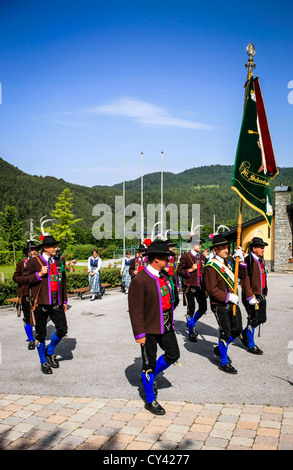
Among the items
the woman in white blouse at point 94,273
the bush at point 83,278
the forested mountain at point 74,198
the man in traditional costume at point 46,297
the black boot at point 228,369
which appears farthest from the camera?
the forested mountain at point 74,198

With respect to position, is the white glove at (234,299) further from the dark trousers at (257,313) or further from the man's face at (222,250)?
the dark trousers at (257,313)

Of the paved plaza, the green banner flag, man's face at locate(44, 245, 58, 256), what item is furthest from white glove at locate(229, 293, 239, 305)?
man's face at locate(44, 245, 58, 256)

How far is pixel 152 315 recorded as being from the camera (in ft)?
16.7

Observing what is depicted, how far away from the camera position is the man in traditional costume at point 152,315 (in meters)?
5.03

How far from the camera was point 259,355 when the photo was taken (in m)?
7.41

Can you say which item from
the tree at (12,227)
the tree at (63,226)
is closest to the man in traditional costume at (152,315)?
the tree at (12,227)

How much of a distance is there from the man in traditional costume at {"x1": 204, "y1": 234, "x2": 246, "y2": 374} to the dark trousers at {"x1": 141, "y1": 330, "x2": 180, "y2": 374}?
1475 mm

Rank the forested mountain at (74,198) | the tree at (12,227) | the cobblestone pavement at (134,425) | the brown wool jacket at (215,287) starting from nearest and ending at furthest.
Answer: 1. the cobblestone pavement at (134,425)
2. the brown wool jacket at (215,287)
3. the tree at (12,227)
4. the forested mountain at (74,198)

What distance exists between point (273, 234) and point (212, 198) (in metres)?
141

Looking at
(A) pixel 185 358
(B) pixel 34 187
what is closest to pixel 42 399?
(A) pixel 185 358

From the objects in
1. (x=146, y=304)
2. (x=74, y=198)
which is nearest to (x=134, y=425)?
(x=146, y=304)

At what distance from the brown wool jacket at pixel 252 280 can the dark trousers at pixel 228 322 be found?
0.95 m

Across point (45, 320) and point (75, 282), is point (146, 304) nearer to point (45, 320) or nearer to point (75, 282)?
point (45, 320)
